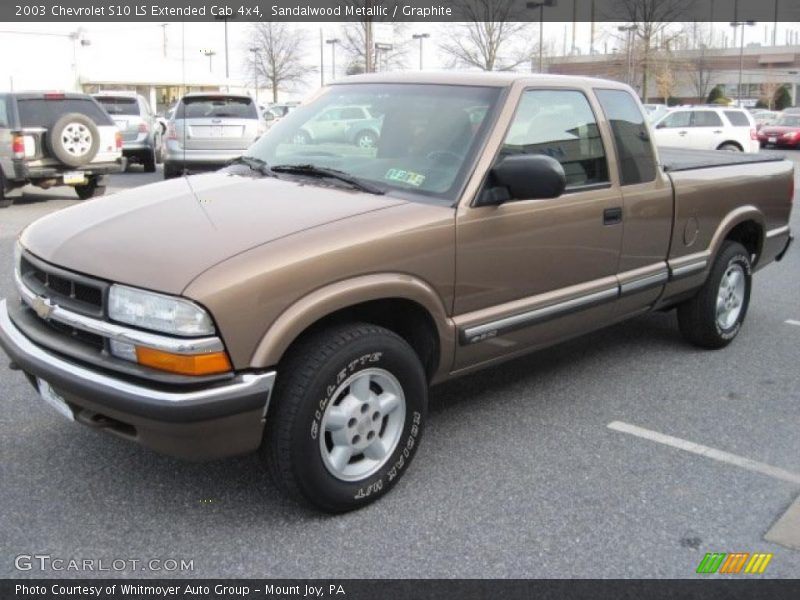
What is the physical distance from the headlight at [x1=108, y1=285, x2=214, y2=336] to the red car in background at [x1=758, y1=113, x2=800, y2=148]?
3458cm

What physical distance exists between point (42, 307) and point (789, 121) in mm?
35666

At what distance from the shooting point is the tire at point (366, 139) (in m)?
3.99

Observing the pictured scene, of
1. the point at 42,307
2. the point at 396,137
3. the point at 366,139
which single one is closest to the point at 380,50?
the point at 366,139

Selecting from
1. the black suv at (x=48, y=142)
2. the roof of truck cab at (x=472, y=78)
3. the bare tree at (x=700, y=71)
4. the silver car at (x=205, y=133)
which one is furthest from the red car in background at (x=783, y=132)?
the roof of truck cab at (x=472, y=78)

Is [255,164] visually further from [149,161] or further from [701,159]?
[149,161]

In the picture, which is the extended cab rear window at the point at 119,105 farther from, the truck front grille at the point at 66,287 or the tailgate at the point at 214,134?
the truck front grille at the point at 66,287

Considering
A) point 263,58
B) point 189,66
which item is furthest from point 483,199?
point 189,66

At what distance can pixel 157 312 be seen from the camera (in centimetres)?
281

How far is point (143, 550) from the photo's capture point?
2.97 m

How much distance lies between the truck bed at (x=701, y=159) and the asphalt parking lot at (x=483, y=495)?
56.5 inches

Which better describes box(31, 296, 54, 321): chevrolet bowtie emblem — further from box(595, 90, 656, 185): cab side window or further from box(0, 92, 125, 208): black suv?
box(0, 92, 125, 208): black suv

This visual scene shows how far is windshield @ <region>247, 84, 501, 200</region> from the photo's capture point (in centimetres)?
373

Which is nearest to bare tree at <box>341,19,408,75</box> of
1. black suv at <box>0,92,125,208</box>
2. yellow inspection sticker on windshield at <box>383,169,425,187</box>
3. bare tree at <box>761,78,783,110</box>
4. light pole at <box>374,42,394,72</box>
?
light pole at <box>374,42,394,72</box>
